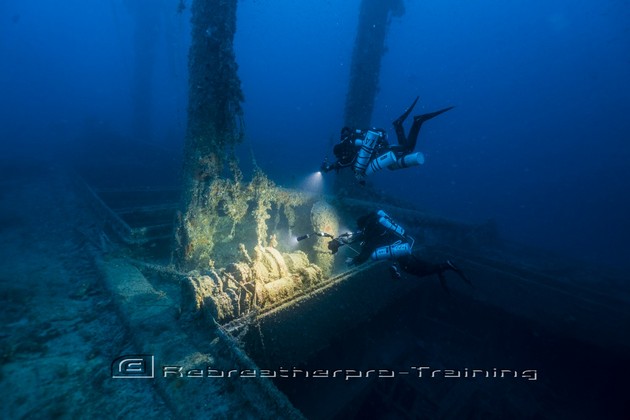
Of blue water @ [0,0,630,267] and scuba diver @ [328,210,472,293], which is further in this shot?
blue water @ [0,0,630,267]

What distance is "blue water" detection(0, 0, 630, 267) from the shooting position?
36.3 metres

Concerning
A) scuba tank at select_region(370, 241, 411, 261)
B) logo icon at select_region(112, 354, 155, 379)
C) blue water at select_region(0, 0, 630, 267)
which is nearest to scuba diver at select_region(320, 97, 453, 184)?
scuba tank at select_region(370, 241, 411, 261)

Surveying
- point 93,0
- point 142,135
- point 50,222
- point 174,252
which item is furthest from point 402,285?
point 93,0

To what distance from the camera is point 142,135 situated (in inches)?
898

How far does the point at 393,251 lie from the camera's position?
13.6 feet

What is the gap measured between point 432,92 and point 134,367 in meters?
138

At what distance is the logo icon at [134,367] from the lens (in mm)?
2250

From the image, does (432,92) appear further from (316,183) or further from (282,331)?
(282,331)

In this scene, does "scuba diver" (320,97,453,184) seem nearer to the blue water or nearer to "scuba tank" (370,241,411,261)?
"scuba tank" (370,241,411,261)

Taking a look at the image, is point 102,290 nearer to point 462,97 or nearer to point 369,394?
point 369,394

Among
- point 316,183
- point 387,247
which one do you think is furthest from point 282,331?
point 316,183

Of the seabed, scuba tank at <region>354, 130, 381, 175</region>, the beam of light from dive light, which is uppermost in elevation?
scuba tank at <region>354, 130, 381, 175</region>

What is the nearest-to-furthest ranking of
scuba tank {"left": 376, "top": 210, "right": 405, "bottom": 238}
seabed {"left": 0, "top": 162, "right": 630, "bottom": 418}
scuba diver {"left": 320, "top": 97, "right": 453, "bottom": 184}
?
1. seabed {"left": 0, "top": 162, "right": 630, "bottom": 418}
2. scuba diver {"left": 320, "top": 97, "right": 453, "bottom": 184}
3. scuba tank {"left": 376, "top": 210, "right": 405, "bottom": 238}

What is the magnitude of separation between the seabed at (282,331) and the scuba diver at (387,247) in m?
0.42
